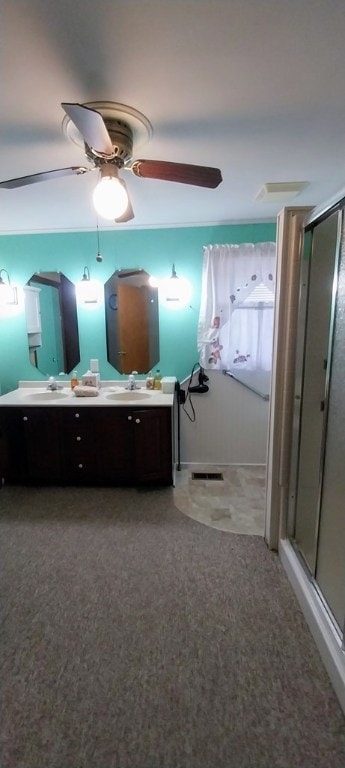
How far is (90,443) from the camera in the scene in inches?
108

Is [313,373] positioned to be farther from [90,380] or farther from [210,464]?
[90,380]

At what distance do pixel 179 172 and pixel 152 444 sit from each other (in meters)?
1.97

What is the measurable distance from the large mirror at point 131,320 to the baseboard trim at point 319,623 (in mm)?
2090

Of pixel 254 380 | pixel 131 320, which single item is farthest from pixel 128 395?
pixel 254 380

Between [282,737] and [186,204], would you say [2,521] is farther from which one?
[186,204]

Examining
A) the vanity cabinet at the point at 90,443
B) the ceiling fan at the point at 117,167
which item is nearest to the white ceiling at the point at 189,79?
the ceiling fan at the point at 117,167

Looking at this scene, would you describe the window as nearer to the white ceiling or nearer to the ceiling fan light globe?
the white ceiling

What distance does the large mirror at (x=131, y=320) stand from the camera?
3088 mm

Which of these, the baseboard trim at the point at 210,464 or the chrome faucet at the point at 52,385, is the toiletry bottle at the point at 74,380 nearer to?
the chrome faucet at the point at 52,385

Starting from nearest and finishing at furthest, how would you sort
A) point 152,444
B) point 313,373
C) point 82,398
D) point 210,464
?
point 313,373 < point 152,444 < point 82,398 < point 210,464

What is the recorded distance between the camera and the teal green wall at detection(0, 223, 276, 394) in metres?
2.99

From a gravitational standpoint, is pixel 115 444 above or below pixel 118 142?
below

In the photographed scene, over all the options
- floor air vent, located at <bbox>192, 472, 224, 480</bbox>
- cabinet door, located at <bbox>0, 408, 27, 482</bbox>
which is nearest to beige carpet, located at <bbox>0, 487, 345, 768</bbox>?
cabinet door, located at <bbox>0, 408, 27, 482</bbox>

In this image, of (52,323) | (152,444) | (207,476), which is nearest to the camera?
(152,444)
